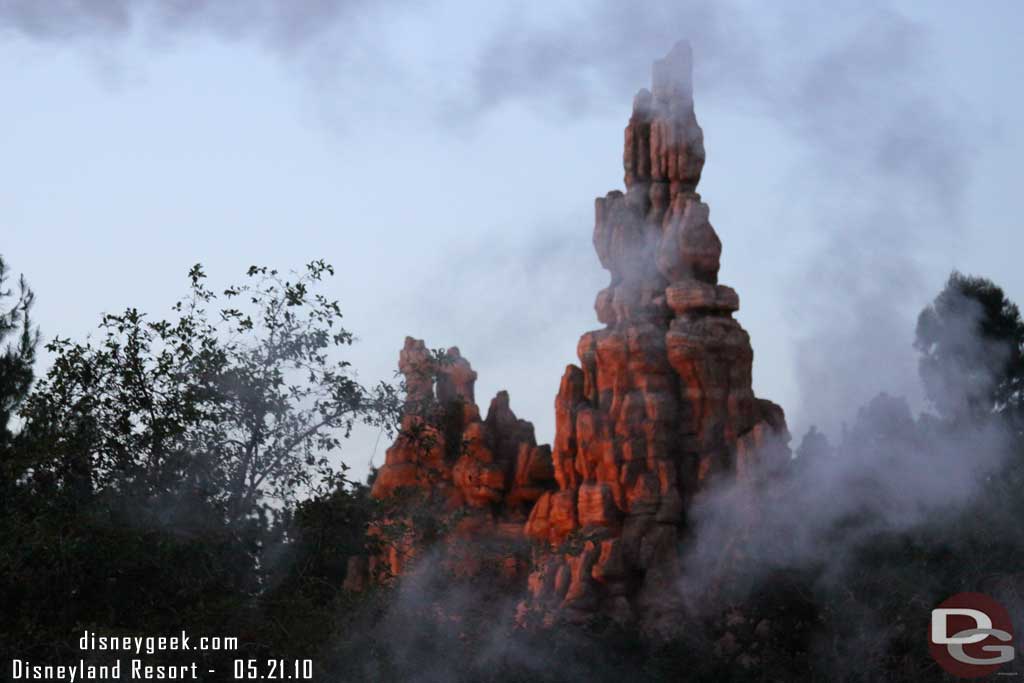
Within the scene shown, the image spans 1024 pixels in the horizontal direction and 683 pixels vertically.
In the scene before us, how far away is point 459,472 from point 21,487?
1380 cm

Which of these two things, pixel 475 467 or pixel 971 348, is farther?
pixel 971 348

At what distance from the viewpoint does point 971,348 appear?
46562mm

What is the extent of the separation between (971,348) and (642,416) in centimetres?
2085

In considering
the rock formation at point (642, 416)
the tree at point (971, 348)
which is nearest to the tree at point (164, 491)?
the rock formation at point (642, 416)

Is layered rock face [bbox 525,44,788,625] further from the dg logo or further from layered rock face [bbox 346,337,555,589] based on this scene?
the dg logo

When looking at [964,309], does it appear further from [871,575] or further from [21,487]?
[21,487]

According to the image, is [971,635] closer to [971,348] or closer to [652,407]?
[652,407]

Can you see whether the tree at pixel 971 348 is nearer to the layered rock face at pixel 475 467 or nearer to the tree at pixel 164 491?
the layered rock face at pixel 475 467

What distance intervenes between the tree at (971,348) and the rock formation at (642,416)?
13599mm

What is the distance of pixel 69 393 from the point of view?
18.6m

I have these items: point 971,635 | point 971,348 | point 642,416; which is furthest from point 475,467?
point 971,348

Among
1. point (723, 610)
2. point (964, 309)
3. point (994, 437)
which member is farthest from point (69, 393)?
point (964, 309)

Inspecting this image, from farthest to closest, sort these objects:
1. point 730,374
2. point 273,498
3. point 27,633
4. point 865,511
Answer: point 730,374 → point 865,511 → point 273,498 → point 27,633

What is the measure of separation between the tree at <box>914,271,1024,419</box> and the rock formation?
1360 centimetres
